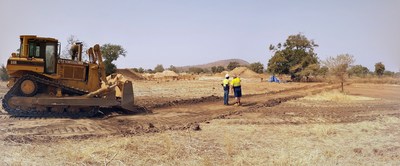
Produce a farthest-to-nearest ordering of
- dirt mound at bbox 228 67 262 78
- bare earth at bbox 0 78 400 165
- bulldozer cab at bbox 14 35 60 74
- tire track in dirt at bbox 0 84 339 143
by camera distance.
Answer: dirt mound at bbox 228 67 262 78 < bulldozer cab at bbox 14 35 60 74 < tire track in dirt at bbox 0 84 339 143 < bare earth at bbox 0 78 400 165

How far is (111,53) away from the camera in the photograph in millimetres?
47781

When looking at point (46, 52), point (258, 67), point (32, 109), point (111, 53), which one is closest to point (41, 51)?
point (46, 52)

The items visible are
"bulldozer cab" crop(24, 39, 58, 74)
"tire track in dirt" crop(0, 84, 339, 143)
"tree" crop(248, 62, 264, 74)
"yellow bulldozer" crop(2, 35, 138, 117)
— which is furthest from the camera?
"tree" crop(248, 62, 264, 74)

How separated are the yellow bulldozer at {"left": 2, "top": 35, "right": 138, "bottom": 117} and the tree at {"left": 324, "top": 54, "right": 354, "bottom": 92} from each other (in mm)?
20081

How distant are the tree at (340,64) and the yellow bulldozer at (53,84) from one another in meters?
20.1

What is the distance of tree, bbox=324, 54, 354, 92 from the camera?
2932 centimetres

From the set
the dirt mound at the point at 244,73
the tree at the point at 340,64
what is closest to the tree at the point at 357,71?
the tree at the point at 340,64

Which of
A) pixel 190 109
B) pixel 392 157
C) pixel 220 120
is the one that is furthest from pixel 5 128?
pixel 392 157

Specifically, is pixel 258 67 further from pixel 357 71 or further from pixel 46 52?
pixel 46 52

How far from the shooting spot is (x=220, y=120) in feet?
45.0

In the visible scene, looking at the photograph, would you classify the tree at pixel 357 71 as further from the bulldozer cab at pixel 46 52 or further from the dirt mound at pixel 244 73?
the bulldozer cab at pixel 46 52

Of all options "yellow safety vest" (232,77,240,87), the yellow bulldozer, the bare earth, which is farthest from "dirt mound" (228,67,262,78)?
→ the yellow bulldozer

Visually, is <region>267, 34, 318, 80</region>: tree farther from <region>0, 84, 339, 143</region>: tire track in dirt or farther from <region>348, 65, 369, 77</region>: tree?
<region>0, 84, 339, 143</region>: tire track in dirt

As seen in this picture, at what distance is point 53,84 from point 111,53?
3483 centimetres
